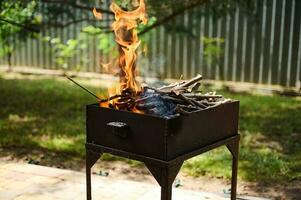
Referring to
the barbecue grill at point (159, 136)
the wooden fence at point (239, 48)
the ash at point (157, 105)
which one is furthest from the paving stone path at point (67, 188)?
the wooden fence at point (239, 48)

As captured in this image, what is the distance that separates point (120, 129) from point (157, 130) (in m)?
0.27

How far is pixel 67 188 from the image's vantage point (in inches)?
163

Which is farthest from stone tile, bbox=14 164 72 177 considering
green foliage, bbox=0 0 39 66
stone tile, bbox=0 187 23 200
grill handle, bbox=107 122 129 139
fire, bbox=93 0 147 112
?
green foliage, bbox=0 0 39 66

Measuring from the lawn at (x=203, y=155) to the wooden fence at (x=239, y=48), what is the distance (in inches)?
29.4

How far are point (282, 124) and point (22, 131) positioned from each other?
3.53 m

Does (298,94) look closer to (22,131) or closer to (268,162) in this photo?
(268,162)

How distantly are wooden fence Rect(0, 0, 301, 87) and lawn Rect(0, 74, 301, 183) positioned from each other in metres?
0.75

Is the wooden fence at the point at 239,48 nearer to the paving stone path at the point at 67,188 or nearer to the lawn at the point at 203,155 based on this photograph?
the lawn at the point at 203,155

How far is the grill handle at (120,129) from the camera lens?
10.0 feet

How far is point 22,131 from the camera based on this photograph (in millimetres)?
6207

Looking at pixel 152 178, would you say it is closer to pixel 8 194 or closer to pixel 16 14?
pixel 8 194

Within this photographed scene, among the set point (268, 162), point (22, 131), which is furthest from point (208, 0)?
point (22, 131)

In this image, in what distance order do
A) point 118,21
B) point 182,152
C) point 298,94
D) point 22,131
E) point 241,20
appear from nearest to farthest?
point 182,152 → point 118,21 → point 22,131 → point 298,94 → point 241,20

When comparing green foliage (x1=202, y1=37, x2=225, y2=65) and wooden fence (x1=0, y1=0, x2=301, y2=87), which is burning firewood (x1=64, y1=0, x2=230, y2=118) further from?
green foliage (x1=202, y1=37, x2=225, y2=65)
